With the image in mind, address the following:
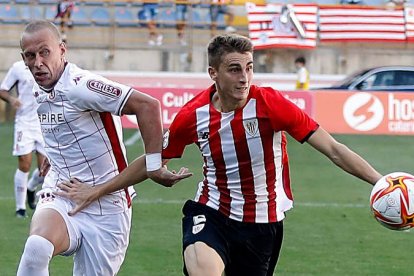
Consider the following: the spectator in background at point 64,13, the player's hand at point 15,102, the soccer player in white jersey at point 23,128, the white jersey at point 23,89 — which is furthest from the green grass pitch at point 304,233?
the spectator in background at point 64,13

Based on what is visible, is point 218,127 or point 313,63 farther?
point 313,63

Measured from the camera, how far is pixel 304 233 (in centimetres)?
1120

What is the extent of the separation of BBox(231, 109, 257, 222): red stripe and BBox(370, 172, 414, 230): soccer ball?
2.57ft

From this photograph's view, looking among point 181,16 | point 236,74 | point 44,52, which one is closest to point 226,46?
point 236,74

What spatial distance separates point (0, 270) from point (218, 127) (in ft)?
11.6

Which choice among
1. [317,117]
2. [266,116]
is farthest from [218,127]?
[317,117]

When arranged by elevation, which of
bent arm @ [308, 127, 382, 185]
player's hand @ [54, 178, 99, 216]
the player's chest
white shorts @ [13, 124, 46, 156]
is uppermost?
the player's chest

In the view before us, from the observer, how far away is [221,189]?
21.0ft

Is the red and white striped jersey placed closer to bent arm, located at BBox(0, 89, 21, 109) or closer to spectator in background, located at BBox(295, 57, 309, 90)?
bent arm, located at BBox(0, 89, 21, 109)

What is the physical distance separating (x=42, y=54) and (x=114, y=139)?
0.71 metres

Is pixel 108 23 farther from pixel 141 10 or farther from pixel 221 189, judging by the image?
pixel 221 189

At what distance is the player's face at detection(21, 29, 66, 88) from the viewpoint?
19.9 ft

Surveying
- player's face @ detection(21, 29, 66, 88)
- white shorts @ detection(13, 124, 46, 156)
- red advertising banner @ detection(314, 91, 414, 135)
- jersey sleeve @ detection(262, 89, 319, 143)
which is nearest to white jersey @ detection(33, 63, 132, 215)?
player's face @ detection(21, 29, 66, 88)

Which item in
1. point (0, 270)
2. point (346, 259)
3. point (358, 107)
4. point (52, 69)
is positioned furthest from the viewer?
point (358, 107)
